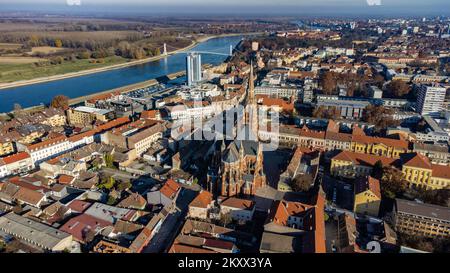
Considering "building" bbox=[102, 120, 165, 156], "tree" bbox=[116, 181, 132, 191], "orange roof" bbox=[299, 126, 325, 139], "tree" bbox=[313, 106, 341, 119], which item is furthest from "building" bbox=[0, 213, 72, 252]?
"tree" bbox=[313, 106, 341, 119]

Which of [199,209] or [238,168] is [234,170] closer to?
[238,168]

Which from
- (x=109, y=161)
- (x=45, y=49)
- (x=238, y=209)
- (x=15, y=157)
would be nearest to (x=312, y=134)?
(x=238, y=209)

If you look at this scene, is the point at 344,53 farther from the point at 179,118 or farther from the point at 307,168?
the point at 307,168

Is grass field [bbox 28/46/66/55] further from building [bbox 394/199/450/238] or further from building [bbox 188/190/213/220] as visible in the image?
building [bbox 394/199/450/238]

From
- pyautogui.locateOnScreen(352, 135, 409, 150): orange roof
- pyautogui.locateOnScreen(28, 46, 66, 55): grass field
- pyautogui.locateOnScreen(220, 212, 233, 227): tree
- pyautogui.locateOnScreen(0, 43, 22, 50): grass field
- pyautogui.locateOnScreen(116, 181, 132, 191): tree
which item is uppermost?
pyautogui.locateOnScreen(0, 43, 22, 50): grass field

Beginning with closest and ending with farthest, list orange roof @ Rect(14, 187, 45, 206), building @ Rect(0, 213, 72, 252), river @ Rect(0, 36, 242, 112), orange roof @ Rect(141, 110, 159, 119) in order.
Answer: building @ Rect(0, 213, 72, 252) < orange roof @ Rect(14, 187, 45, 206) < orange roof @ Rect(141, 110, 159, 119) < river @ Rect(0, 36, 242, 112)
